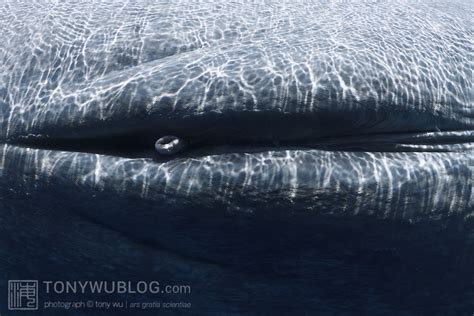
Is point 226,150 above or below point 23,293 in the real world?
above

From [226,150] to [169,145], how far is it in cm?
39

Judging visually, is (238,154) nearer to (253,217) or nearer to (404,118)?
(253,217)

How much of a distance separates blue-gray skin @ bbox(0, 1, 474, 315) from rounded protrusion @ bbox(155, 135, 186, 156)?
0.05m

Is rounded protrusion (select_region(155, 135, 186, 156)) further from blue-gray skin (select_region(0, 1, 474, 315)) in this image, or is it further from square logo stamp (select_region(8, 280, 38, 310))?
square logo stamp (select_region(8, 280, 38, 310))

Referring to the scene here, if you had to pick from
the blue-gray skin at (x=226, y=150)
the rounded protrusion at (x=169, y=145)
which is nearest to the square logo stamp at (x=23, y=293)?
the blue-gray skin at (x=226, y=150)

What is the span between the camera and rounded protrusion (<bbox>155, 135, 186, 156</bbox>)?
134 inches

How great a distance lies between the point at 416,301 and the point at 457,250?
0.47 meters

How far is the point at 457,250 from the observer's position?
3.54 m

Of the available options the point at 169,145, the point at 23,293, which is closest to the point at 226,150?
the point at 169,145

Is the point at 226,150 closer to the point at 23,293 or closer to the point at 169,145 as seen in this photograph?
the point at 169,145

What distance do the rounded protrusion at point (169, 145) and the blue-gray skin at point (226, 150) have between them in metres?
0.05

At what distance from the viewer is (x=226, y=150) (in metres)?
3.45

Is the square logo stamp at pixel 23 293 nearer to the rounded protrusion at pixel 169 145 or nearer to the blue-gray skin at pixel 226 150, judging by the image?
the blue-gray skin at pixel 226 150

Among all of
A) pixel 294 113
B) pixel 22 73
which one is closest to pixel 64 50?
pixel 22 73
